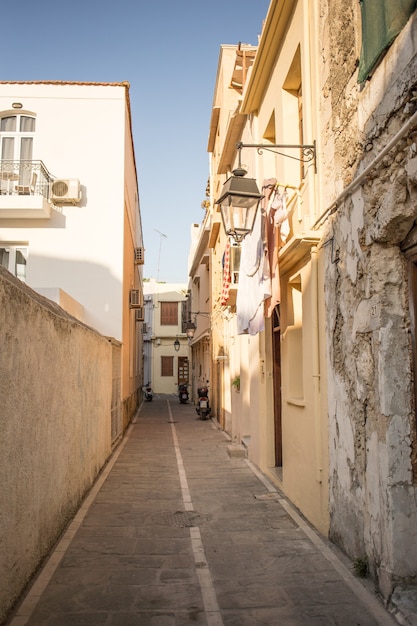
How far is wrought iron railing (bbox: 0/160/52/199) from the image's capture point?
46.5 feet

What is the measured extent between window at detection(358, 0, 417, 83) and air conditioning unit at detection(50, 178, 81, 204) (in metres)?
10.5

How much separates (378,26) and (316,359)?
3472 mm

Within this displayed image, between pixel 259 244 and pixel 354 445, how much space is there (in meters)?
3.63

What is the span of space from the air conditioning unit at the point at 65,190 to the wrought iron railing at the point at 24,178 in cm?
33

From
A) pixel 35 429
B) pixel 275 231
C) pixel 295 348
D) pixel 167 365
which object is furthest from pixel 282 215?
pixel 167 365

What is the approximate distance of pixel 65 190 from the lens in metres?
14.0

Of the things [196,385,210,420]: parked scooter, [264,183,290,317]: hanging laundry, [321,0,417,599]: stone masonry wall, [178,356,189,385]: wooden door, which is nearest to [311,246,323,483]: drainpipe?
[321,0,417,599]: stone masonry wall

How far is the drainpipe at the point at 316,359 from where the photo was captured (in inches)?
235

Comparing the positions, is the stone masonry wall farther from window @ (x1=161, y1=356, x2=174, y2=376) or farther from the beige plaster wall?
window @ (x1=161, y1=356, x2=174, y2=376)

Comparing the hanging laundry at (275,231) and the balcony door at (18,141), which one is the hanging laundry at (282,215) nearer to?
the hanging laundry at (275,231)

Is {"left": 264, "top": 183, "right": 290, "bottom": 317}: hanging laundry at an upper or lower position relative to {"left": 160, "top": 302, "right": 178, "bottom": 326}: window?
lower

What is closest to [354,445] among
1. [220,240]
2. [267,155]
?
[267,155]

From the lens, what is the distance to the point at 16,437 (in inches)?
160

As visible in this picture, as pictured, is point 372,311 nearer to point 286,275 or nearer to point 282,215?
point 282,215
